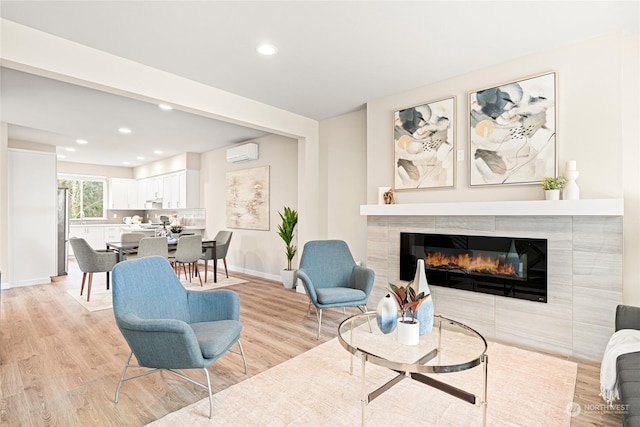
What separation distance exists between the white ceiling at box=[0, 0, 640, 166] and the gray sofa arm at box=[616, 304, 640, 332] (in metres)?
2.15

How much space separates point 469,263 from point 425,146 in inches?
54.0

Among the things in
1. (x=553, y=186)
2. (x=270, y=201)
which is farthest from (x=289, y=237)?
(x=553, y=186)

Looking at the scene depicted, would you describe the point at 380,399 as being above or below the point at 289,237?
below

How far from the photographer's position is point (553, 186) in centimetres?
285

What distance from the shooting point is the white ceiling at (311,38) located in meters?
2.38

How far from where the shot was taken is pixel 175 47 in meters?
2.91

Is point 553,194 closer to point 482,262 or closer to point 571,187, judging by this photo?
point 571,187

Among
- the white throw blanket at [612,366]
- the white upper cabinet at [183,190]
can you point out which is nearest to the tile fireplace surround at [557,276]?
the white throw blanket at [612,366]

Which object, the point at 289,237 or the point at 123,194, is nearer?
the point at 289,237

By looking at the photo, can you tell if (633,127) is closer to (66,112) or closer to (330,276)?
(330,276)

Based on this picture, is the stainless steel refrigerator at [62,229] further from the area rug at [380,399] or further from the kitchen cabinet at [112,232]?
the area rug at [380,399]

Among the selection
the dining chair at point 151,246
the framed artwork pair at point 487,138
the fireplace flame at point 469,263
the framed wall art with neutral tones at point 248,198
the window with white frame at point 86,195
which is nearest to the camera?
the framed artwork pair at point 487,138

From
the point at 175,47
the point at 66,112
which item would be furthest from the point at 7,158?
the point at 175,47

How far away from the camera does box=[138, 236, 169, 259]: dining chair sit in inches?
187
